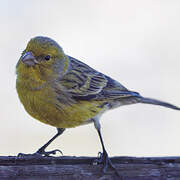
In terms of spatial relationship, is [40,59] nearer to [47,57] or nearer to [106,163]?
[47,57]

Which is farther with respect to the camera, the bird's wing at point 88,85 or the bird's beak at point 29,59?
the bird's wing at point 88,85

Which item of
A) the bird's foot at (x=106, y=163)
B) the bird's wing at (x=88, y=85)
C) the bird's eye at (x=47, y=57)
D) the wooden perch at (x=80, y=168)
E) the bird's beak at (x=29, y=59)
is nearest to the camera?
the wooden perch at (x=80, y=168)

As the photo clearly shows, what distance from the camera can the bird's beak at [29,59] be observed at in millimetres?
6004

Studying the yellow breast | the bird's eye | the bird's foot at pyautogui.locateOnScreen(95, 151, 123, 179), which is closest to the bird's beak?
the bird's eye

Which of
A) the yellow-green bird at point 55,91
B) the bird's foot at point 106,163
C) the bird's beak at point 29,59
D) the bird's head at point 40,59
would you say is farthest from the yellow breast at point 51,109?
the bird's foot at point 106,163

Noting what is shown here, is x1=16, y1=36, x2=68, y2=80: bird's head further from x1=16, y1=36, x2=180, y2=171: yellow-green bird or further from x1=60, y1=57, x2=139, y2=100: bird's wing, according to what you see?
x1=60, y1=57, x2=139, y2=100: bird's wing

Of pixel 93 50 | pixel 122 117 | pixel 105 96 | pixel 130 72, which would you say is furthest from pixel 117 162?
pixel 93 50

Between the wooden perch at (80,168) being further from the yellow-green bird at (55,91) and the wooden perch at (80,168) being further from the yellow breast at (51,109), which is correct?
the yellow breast at (51,109)

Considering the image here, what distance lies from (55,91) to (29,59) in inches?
20.5

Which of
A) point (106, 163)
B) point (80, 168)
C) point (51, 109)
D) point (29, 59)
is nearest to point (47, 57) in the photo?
point (29, 59)

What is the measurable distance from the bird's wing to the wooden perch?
1.47m

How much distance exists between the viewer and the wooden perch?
4.90 metres

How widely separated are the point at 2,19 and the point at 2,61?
67.5 inches

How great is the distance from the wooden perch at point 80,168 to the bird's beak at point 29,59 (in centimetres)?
121
